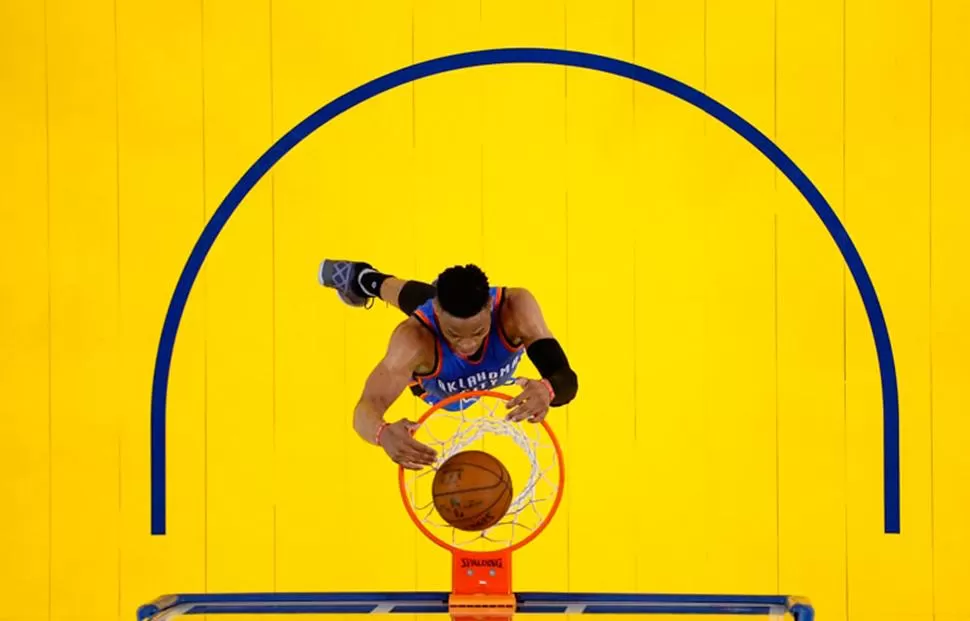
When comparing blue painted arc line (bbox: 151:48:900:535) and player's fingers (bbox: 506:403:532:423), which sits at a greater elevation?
blue painted arc line (bbox: 151:48:900:535)

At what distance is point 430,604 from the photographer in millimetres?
6453

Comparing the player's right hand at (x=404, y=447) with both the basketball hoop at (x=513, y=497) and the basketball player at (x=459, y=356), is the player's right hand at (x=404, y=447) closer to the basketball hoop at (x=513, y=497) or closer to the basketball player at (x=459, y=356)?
the basketball player at (x=459, y=356)

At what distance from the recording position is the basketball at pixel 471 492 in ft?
19.9

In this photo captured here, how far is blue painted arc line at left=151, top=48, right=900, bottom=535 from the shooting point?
8.20 meters

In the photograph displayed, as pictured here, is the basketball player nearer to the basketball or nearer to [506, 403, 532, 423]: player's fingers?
[506, 403, 532, 423]: player's fingers

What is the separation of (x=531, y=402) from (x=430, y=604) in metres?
1.28

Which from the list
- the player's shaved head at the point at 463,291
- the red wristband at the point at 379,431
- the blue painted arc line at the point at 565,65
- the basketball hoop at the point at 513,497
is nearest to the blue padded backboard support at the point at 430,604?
the basketball hoop at the point at 513,497

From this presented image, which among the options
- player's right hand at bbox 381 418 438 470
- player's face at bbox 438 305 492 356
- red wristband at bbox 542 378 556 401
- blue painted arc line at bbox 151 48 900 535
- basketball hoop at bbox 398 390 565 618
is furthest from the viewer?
blue painted arc line at bbox 151 48 900 535

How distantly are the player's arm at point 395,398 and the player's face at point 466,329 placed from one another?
0.18 meters

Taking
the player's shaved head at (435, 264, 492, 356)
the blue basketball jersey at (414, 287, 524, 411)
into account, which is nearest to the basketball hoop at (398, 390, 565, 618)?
the blue basketball jersey at (414, 287, 524, 411)

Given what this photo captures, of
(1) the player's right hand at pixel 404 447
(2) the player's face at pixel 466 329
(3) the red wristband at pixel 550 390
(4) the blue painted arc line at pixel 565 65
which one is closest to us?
(1) the player's right hand at pixel 404 447

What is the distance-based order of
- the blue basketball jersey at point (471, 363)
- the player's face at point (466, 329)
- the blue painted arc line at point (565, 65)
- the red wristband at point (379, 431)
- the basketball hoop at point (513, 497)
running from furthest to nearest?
the blue painted arc line at point (565, 65), the blue basketball jersey at point (471, 363), the basketball hoop at point (513, 497), the player's face at point (466, 329), the red wristband at point (379, 431)

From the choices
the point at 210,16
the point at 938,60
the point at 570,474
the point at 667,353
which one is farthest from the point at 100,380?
the point at 938,60

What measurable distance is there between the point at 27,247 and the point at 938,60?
613cm
